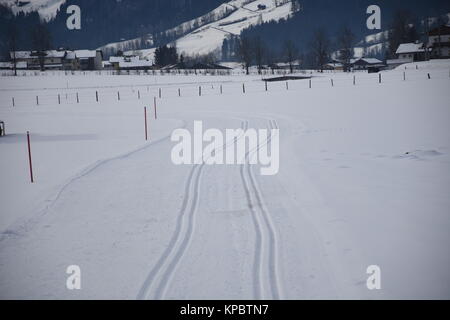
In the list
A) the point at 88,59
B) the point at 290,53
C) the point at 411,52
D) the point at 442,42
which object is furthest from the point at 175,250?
the point at 88,59

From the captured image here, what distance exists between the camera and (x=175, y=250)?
21.1 feet

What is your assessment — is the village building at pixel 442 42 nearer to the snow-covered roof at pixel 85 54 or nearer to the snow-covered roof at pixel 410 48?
the snow-covered roof at pixel 410 48

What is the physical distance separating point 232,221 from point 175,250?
1.54 metres

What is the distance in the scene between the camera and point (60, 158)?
14.0 meters

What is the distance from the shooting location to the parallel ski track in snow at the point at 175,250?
211 inches

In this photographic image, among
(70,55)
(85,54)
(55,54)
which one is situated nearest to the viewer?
(55,54)

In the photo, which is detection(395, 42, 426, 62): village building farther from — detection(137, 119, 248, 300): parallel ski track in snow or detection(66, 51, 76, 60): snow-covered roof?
detection(137, 119, 248, 300): parallel ski track in snow

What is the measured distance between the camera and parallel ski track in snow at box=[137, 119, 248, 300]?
5.36 m

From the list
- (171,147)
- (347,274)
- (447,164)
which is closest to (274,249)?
(347,274)

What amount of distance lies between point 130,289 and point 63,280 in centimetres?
105

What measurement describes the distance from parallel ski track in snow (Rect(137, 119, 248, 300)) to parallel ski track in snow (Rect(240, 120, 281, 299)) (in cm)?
116

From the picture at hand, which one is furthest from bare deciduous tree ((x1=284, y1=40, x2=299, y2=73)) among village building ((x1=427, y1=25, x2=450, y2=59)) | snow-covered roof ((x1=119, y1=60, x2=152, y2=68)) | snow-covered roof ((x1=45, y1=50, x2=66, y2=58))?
snow-covered roof ((x1=45, y1=50, x2=66, y2=58))

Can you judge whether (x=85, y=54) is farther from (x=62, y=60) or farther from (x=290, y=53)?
(x=290, y=53)
